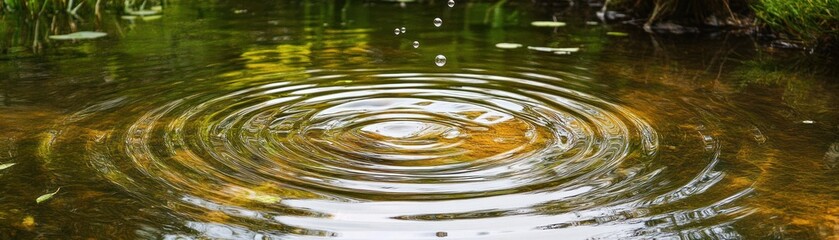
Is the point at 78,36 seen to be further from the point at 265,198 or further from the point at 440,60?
the point at 265,198

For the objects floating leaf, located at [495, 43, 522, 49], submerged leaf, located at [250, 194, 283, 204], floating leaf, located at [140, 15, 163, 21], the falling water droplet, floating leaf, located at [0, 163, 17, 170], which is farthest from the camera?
floating leaf, located at [140, 15, 163, 21]

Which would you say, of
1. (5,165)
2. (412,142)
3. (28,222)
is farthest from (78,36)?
(28,222)

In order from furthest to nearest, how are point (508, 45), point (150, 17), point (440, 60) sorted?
point (150, 17) → point (508, 45) → point (440, 60)

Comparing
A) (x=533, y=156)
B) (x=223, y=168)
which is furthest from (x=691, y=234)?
(x=223, y=168)

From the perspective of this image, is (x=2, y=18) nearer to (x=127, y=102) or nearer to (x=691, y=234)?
(x=127, y=102)

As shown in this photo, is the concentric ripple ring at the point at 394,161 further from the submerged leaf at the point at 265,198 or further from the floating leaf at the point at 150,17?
the floating leaf at the point at 150,17

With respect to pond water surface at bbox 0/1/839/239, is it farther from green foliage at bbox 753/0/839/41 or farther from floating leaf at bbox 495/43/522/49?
green foliage at bbox 753/0/839/41

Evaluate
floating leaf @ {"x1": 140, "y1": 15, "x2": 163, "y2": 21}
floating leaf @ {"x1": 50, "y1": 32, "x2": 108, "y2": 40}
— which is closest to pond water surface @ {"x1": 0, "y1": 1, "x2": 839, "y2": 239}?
floating leaf @ {"x1": 50, "y1": 32, "x2": 108, "y2": 40}
